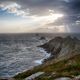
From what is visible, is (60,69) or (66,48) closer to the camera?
(60,69)

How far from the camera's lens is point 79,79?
44.6 ft

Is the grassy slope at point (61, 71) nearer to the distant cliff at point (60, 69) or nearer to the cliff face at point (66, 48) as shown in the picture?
the distant cliff at point (60, 69)

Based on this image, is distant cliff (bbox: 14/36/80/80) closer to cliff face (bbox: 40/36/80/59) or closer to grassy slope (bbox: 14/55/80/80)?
grassy slope (bbox: 14/55/80/80)

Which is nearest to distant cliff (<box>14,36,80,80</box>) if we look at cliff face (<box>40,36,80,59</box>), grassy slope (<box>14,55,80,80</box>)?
grassy slope (<box>14,55,80,80</box>)

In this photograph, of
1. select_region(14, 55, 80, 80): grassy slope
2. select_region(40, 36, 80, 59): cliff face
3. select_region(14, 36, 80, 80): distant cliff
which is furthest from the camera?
select_region(40, 36, 80, 59): cliff face

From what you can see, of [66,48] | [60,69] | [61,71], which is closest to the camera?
[61,71]

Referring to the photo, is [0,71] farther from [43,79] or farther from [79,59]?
[43,79]

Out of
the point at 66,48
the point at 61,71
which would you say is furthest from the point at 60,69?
the point at 66,48

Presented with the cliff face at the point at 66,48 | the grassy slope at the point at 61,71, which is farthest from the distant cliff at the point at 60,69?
the cliff face at the point at 66,48

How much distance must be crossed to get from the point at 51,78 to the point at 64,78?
1370 millimetres

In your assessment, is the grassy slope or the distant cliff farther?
the grassy slope

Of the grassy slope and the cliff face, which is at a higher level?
the grassy slope

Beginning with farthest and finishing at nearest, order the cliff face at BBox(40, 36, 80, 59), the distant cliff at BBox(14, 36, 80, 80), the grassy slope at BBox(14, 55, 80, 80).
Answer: the cliff face at BBox(40, 36, 80, 59)
the grassy slope at BBox(14, 55, 80, 80)
the distant cliff at BBox(14, 36, 80, 80)

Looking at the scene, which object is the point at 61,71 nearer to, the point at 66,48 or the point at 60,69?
the point at 60,69
